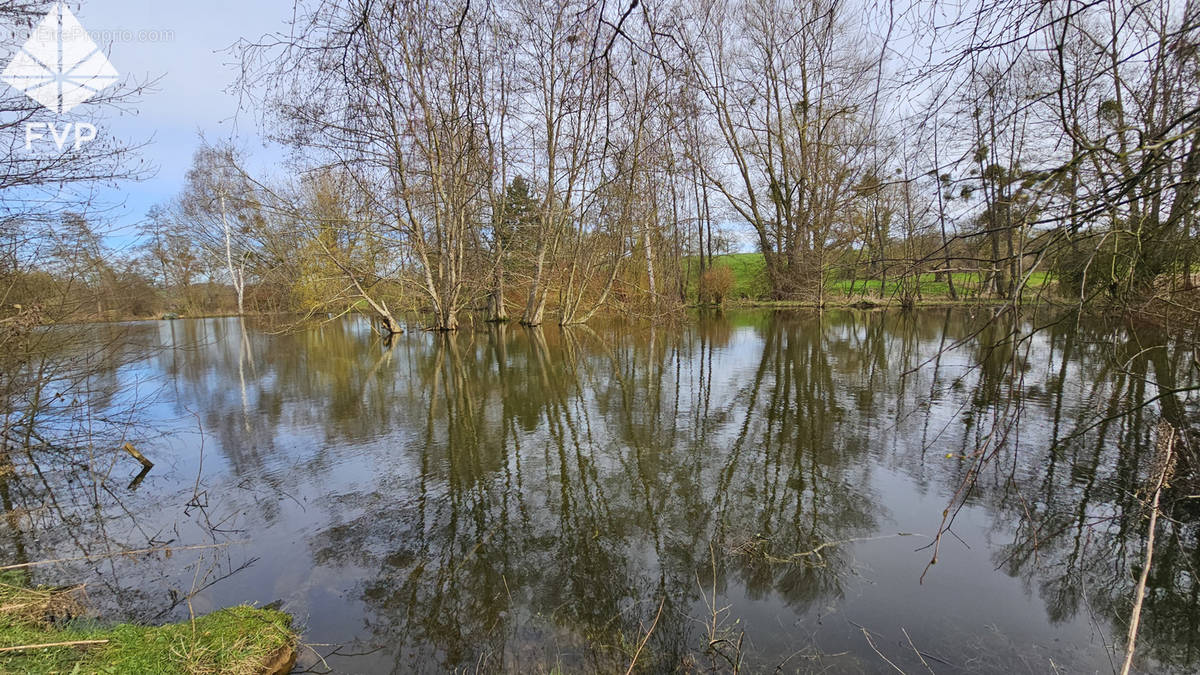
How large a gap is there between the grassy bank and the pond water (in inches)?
8.3

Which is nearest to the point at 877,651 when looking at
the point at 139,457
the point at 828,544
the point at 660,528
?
the point at 828,544

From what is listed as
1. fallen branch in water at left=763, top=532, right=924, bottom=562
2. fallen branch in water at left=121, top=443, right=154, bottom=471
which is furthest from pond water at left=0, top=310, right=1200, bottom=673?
fallen branch in water at left=121, top=443, right=154, bottom=471

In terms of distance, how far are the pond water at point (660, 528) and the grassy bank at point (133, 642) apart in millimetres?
212

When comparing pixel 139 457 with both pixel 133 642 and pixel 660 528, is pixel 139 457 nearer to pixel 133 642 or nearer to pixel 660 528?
pixel 133 642

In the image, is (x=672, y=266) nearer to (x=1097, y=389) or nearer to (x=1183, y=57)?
(x=1097, y=389)

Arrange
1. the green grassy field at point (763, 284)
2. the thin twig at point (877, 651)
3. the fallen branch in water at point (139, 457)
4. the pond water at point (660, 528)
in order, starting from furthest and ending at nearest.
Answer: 1. the fallen branch in water at point (139, 457)
2. the pond water at point (660, 528)
3. the thin twig at point (877, 651)
4. the green grassy field at point (763, 284)

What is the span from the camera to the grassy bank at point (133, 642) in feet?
7.29

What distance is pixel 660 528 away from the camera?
153 inches

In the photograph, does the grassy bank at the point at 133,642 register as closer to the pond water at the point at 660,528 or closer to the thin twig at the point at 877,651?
the pond water at the point at 660,528

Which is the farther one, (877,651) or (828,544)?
(828,544)

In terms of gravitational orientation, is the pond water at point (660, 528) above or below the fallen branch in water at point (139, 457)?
below

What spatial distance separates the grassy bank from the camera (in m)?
2.22

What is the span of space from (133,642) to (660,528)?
2936 mm

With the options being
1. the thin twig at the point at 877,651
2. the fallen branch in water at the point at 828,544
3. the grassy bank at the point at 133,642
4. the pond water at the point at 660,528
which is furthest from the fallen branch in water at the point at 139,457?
the thin twig at the point at 877,651
